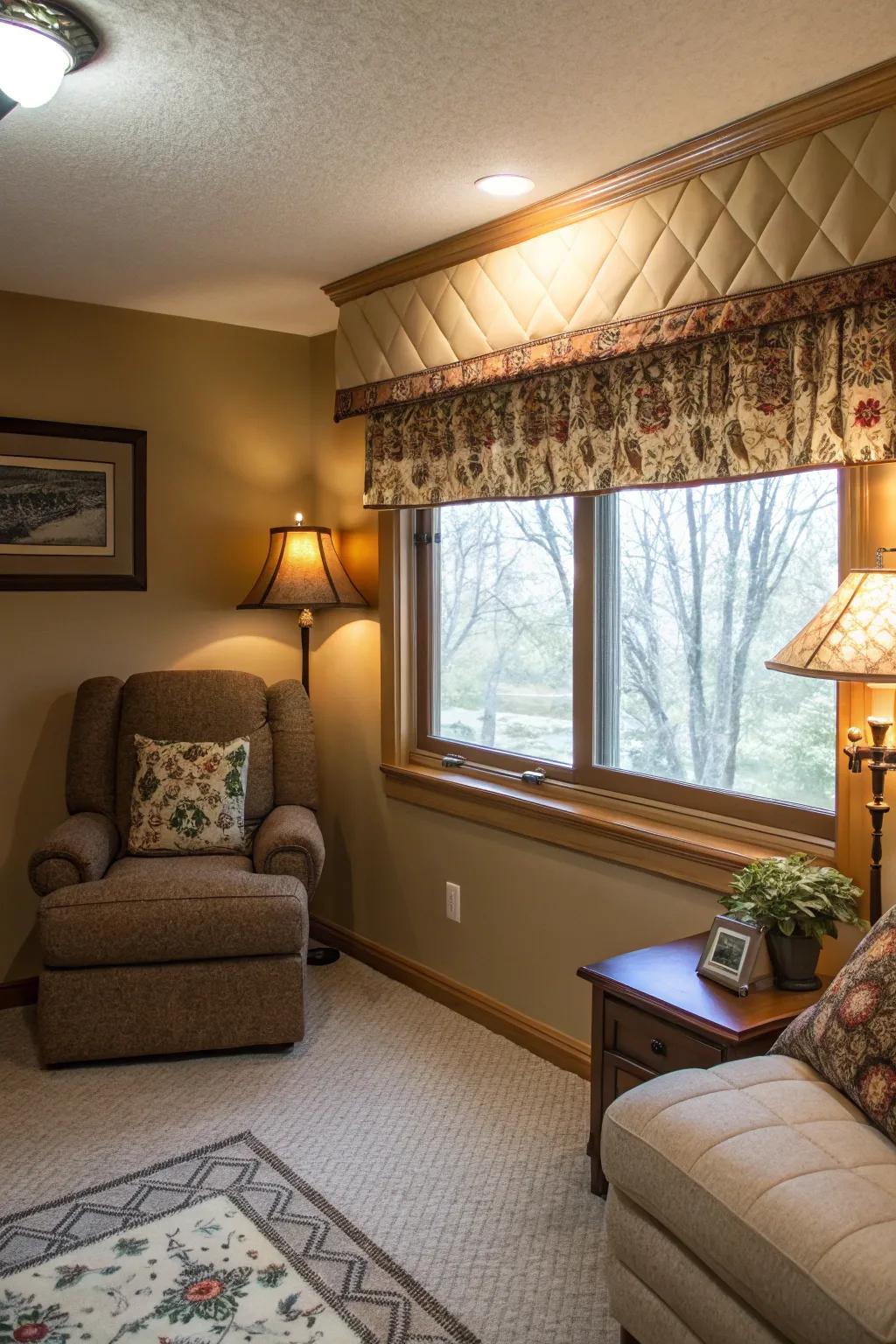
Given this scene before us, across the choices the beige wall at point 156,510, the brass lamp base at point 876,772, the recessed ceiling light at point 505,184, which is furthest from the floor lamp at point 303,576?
the brass lamp base at point 876,772

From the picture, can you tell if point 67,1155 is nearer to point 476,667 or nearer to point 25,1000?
point 25,1000

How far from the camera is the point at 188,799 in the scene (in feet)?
12.3

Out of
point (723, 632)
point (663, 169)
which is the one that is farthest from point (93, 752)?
point (663, 169)

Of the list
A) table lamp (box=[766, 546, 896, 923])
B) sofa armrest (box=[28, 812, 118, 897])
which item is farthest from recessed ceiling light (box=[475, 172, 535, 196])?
sofa armrest (box=[28, 812, 118, 897])

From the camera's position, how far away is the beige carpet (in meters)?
2.34

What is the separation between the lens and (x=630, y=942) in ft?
10.1

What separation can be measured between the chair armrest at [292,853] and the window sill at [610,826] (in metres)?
0.46

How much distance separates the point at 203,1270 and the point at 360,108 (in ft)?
8.18

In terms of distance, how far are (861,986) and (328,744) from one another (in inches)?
108

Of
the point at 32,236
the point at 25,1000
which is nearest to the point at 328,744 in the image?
the point at 25,1000

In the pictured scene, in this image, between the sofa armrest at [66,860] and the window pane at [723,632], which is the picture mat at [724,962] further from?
the sofa armrest at [66,860]

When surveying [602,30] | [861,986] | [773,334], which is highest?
[602,30]

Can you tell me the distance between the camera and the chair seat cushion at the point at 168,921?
3.25 meters

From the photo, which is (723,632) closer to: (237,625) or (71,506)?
(237,625)
